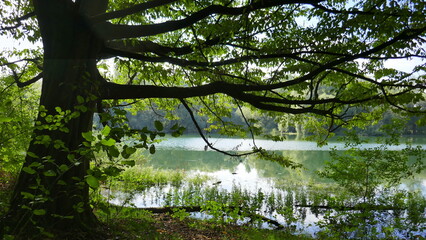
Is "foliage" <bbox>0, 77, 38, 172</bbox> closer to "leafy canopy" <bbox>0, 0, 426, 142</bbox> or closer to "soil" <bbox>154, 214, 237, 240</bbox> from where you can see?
"leafy canopy" <bbox>0, 0, 426, 142</bbox>

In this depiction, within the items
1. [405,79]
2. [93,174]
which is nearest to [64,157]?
[93,174]

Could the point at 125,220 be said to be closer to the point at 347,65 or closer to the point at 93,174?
the point at 93,174

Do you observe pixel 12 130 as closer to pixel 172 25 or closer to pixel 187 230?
pixel 172 25

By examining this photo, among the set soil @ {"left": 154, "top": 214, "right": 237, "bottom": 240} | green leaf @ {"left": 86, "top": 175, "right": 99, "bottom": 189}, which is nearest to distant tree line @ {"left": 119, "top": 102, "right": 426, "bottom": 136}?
green leaf @ {"left": 86, "top": 175, "right": 99, "bottom": 189}

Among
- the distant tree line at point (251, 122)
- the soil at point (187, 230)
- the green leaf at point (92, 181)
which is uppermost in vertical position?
the distant tree line at point (251, 122)

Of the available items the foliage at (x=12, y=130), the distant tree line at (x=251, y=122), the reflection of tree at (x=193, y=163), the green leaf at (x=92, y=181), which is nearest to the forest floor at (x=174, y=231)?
the distant tree line at (x=251, y=122)

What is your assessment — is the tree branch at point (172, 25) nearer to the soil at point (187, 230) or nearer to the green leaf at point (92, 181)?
the green leaf at point (92, 181)

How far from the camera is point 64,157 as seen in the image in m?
3.72

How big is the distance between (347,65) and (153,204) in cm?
803

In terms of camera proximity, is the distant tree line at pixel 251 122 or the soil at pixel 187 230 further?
the distant tree line at pixel 251 122

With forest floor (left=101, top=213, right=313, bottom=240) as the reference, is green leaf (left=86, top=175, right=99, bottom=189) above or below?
above

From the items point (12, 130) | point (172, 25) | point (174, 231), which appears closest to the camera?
point (12, 130)

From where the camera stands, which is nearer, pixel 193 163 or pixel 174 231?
pixel 174 231

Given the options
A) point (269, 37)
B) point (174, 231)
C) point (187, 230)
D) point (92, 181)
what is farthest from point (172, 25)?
point (187, 230)
